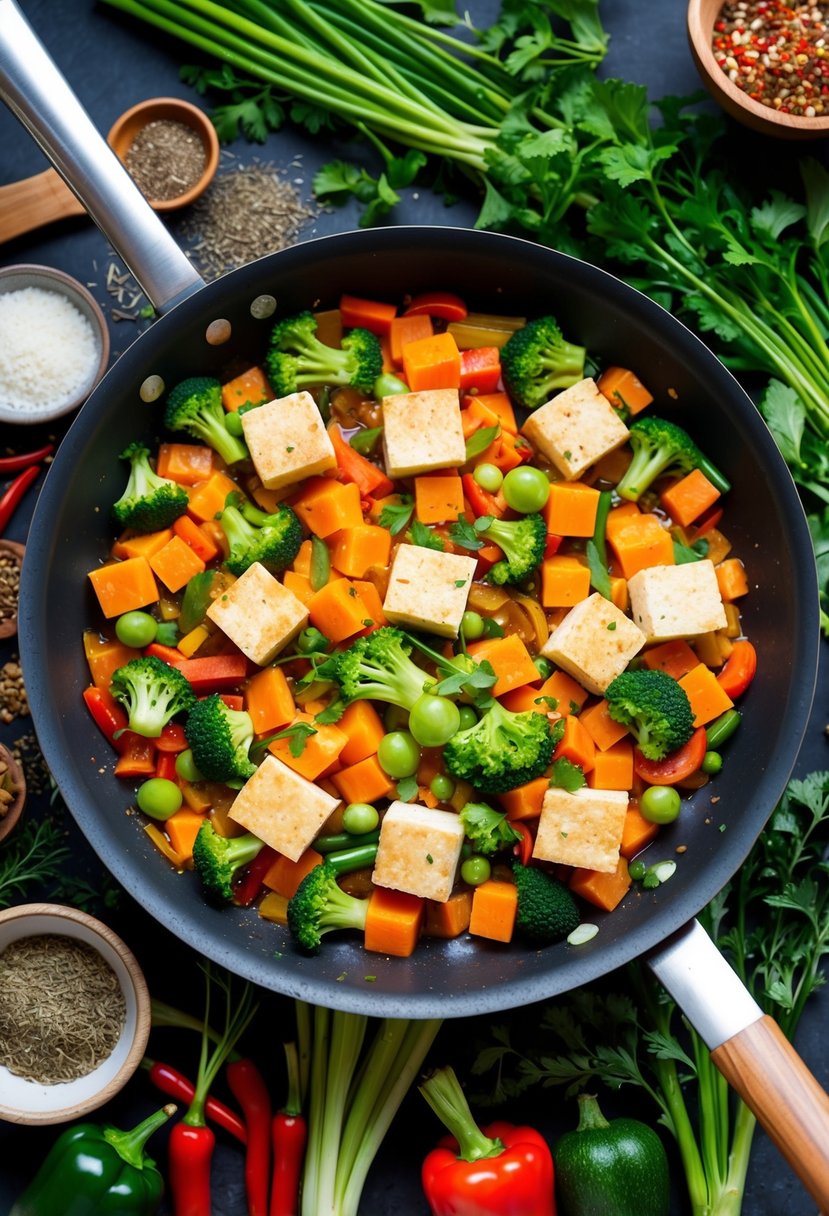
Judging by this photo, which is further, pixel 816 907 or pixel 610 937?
pixel 816 907

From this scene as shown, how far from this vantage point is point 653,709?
3645 mm

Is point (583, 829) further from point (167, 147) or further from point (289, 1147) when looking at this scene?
point (167, 147)

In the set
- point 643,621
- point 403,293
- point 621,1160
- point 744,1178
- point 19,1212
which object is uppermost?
point 403,293

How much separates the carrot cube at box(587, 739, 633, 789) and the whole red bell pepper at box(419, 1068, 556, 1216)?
3.78 feet

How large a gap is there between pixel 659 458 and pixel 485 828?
1.44 m

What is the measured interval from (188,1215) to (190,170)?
3.84 m

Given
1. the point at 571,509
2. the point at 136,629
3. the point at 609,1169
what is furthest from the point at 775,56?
the point at 609,1169

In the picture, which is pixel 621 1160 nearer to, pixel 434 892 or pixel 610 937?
pixel 610 937

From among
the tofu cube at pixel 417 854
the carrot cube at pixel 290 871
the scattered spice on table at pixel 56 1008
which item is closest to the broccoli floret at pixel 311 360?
the tofu cube at pixel 417 854

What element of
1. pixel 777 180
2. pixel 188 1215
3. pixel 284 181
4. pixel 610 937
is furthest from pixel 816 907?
pixel 284 181

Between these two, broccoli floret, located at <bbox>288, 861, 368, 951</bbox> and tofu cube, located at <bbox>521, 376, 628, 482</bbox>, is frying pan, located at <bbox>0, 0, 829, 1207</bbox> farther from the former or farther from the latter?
tofu cube, located at <bbox>521, 376, 628, 482</bbox>

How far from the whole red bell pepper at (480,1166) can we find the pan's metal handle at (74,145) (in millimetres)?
3006

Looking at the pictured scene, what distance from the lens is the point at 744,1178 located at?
3.94 metres

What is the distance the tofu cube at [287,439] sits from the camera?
375 centimetres
